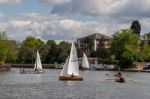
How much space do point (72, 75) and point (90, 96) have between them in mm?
36369

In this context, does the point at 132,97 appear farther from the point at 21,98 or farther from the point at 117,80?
the point at 117,80

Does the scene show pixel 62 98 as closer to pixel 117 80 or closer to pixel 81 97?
pixel 81 97

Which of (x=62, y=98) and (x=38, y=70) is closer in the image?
(x=62, y=98)

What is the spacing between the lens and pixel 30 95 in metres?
74.1

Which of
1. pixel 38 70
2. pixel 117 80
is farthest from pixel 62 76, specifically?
pixel 38 70

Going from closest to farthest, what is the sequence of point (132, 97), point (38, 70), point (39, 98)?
point (39, 98)
point (132, 97)
point (38, 70)

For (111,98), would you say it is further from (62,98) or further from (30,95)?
(30,95)

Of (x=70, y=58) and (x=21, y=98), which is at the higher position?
(x=70, y=58)

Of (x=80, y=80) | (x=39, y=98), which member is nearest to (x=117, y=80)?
(x=80, y=80)

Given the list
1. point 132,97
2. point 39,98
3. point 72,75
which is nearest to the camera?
point 39,98

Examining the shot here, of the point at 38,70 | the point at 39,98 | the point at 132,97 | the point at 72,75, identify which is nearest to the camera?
the point at 39,98

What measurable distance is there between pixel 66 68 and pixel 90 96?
38.7 m

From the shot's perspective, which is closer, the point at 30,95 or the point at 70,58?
the point at 30,95

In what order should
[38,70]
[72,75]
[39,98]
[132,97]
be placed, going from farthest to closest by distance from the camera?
[38,70]
[72,75]
[132,97]
[39,98]
